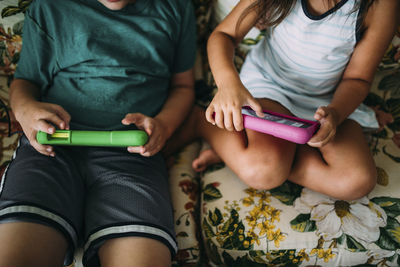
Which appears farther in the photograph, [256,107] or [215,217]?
[215,217]

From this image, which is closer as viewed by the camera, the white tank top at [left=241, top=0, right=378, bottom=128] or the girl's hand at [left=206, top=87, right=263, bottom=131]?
the girl's hand at [left=206, top=87, right=263, bottom=131]

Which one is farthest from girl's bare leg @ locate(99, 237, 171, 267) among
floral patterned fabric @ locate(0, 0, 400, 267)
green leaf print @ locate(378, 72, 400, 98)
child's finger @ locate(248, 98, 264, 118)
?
green leaf print @ locate(378, 72, 400, 98)

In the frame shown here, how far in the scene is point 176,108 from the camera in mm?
850

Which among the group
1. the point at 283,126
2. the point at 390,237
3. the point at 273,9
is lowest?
the point at 390,237

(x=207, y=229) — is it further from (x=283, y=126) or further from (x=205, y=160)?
(x=283, y=126)

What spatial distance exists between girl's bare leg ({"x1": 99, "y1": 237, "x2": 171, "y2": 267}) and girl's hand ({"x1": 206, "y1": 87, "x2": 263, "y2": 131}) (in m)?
0.29

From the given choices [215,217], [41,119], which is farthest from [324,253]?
[41,119]

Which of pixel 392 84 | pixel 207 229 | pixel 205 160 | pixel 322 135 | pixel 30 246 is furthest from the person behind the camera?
pixel 392 84

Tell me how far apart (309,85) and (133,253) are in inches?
24.9

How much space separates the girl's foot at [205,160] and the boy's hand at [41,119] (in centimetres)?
35

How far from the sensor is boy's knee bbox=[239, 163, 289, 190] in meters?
0.74

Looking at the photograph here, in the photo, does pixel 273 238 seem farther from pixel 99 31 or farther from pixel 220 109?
pixel 99 31

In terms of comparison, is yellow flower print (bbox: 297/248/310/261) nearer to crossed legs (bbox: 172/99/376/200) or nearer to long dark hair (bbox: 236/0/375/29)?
crossed legs (bbox: 172/99/376/200)

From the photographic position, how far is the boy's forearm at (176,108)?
816 mm
